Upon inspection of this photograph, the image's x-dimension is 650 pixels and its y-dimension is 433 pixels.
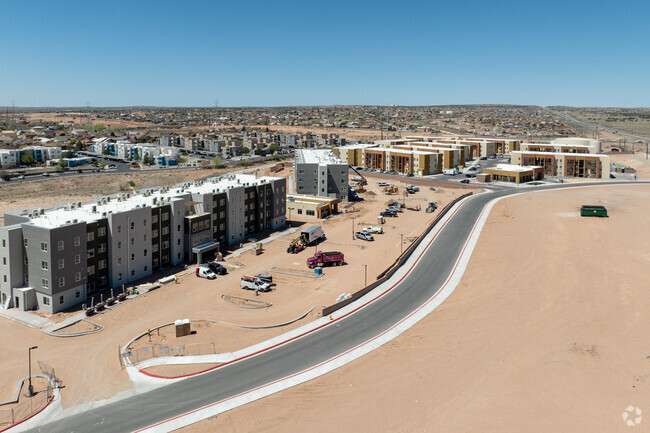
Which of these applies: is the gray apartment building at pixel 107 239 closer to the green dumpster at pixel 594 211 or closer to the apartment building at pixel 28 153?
the green dumpster at pixel 594 211

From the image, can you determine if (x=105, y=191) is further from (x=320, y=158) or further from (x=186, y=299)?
(x=186, y=299)

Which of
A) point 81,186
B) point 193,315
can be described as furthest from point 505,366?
point 81,186

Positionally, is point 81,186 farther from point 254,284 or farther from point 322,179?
point 254,284

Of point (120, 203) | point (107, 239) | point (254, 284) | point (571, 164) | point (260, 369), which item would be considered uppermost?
point (571, 164)

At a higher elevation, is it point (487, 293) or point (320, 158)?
point (320, 158)

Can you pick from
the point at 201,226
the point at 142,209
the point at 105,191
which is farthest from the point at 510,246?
the point at 105,191

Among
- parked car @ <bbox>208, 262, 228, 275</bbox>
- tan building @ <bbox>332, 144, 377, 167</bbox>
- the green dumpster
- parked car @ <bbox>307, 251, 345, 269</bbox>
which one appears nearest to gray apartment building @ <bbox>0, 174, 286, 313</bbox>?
parked car @ <bbox>208, 262, 228, 275</bbox>

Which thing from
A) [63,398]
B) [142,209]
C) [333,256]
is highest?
[142,209]
